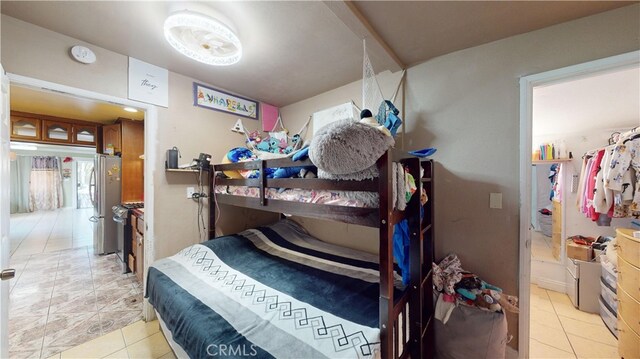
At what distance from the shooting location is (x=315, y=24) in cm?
140

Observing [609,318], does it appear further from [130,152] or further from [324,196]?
[130,152]

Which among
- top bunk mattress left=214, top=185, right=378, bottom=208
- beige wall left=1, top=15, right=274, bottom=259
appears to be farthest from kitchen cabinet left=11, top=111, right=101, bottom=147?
top bunk mattress left=214, top=185, right=378, bottom=208

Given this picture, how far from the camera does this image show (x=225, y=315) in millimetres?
1229

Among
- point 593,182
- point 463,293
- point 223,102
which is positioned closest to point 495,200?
point 463,293

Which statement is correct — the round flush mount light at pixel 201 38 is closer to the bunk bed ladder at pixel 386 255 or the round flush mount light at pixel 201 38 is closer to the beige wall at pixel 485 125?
the bunk bed ladder at pixel 386 255

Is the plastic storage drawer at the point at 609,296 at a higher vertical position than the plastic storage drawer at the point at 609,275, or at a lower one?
lower

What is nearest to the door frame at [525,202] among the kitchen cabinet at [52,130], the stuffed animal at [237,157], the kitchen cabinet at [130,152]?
the stuffed animal at [237,157]

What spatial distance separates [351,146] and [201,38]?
1370 millimetres

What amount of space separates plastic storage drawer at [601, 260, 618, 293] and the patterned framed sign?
385cm

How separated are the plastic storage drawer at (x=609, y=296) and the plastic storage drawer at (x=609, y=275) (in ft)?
0.11

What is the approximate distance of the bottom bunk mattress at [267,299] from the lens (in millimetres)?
1029

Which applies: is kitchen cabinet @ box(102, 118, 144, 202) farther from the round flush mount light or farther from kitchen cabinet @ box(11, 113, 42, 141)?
the round flush mount light

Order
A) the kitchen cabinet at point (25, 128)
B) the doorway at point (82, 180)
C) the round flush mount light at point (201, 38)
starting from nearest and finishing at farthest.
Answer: the round flush mount light at point (201, 38) < the kitchen cabinet at point (25, 128) < the doorway at point (82, 180)

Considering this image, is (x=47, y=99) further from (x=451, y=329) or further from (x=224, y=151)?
(x=451, y=329)
